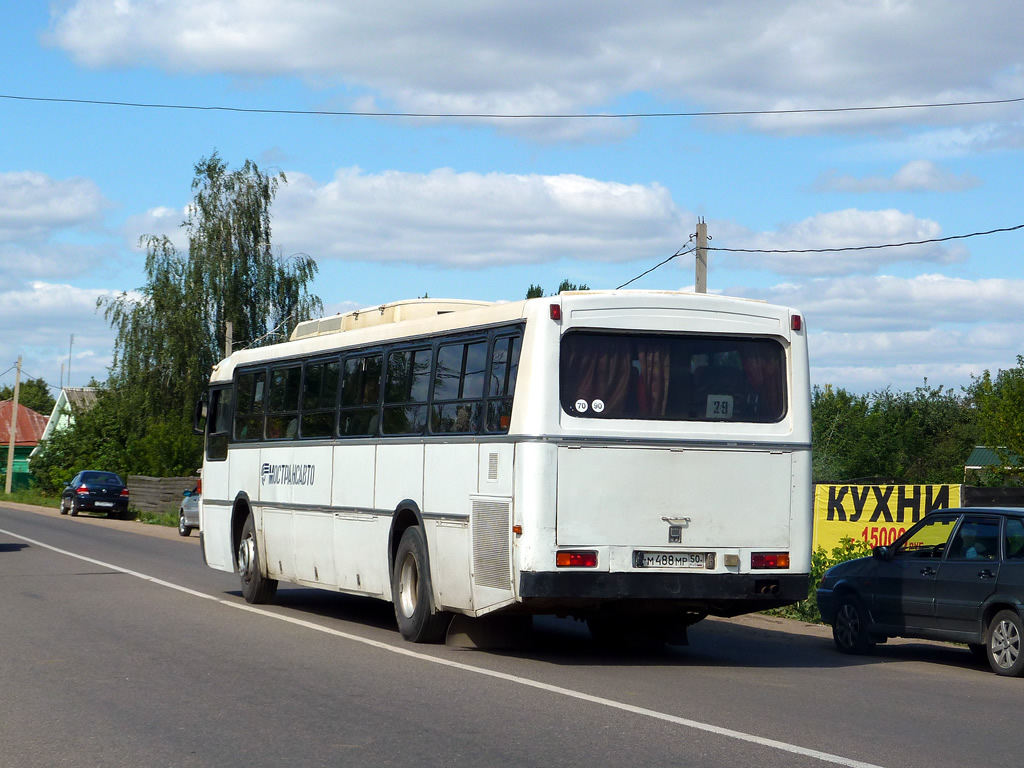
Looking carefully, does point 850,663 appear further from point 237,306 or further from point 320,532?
point 237,306

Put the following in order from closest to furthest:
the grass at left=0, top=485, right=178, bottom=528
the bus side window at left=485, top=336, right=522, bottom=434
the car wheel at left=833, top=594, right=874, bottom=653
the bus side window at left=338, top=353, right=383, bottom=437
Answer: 1. the bus side window at left=485, top=336, right=522, bottom=434
2. the car wheel at left=833, top=594, right=874, bottom=653
3. the bus side window at left=338, top=353, right=383, bottom=437
4. the grass at left=0, top=485, right=178, bottom=528

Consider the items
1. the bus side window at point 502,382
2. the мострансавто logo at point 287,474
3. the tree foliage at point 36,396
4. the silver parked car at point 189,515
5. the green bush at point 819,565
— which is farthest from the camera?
the tree foliage at point 36,396

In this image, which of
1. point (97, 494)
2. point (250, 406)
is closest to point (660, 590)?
point (250, 406)

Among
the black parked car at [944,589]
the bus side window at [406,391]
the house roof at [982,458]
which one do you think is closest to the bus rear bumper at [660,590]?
the black parked car at [944,589]

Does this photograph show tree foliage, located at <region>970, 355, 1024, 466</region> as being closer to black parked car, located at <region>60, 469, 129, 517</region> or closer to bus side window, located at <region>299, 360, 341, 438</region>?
black parked car, located at <region>60, 469, 129, 517</region>

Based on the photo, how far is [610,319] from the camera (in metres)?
11.4

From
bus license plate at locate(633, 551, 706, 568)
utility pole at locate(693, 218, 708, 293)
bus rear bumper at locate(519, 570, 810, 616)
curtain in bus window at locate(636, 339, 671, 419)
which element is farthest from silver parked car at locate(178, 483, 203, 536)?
bus license plate at locate(633, 551, 706, 568)

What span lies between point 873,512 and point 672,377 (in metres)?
9.17

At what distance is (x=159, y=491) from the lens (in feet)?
164

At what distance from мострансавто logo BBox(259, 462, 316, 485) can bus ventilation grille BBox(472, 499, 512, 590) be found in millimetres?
4272

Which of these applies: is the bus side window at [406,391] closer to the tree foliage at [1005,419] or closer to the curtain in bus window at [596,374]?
the curtain in bus window at [596,374]

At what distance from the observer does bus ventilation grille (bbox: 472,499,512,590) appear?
11234mm

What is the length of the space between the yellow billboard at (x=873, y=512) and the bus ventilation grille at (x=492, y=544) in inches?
365

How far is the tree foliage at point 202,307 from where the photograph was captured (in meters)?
55.9
